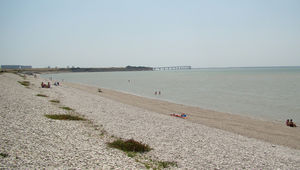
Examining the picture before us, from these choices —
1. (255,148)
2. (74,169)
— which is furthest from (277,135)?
(74,169)

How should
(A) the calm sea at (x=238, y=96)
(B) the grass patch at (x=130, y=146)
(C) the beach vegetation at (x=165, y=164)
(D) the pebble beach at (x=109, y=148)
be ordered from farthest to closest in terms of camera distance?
(A) the calm sea at (x=238, y=96), (B) the grass patch at (x=130, y=146), (C) the beach vegetation at (x=165, y=164), (D) the pebble beach at (x=109, y=148)

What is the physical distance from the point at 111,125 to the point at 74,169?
8.81 meters

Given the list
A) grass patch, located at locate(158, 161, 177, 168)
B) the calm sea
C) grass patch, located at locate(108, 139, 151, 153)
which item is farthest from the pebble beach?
the calm sea

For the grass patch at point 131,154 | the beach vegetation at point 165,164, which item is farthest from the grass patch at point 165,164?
the grass patch at point 131,154

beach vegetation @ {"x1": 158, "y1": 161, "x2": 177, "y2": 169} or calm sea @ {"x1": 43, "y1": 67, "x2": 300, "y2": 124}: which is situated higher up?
beach vegetation @ {"x1": 158, "y1": 161, "x2": 177, "y2": 169}

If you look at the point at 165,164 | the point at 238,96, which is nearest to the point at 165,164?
the point at 165,164

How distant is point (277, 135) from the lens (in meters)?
19.0

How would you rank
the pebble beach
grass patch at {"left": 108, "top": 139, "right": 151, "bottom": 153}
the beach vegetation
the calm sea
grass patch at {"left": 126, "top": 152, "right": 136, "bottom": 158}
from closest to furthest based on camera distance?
1. the pebble beach
2. the beach vegetation
3. grass patch at {"left": 126, "top": 152, "right": 136, "bottom": 158}
4. grass patch at {"left": 108, "top": 139, "right": 151, "bottom": 153}
5. the calm sea

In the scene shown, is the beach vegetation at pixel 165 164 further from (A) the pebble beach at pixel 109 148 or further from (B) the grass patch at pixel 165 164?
(A) the pebble beach at pixel 109 148

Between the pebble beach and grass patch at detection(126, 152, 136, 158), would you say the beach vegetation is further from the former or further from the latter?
grass patch at detection(126, 152, 136, 158)

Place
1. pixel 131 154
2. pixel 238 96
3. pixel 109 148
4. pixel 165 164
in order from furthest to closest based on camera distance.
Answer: pixel 238 96
pixel 109 148
pixel 131 154
pixel 165 164

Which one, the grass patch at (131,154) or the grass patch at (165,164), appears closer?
the grass patch at (165,164)

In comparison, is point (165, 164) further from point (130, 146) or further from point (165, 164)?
point (130, 146)

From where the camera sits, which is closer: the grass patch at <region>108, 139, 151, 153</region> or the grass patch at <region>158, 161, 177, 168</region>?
the grass patch at <region>158, 161, 177, 168</region>
